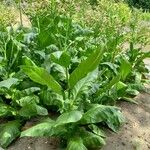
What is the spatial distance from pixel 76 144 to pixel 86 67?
0.72 meters

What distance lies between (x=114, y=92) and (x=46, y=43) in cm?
110

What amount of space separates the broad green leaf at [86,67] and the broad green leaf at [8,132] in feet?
2.18

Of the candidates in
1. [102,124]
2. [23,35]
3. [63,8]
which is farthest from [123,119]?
[63,8]

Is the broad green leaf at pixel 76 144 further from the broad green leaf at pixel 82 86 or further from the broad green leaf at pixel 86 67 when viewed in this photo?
the broad green leaf at pixel 86 67

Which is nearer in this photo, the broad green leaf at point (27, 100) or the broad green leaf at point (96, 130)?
the broad green leaf at point (96, 130)

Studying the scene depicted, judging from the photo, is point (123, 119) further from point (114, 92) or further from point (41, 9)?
point (41, 9)

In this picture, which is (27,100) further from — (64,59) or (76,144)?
(76,144)

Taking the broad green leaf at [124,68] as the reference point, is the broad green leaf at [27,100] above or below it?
below

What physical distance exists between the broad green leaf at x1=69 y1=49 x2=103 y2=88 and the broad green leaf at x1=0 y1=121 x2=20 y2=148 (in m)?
0.66

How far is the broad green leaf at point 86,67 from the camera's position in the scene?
414 centimetres

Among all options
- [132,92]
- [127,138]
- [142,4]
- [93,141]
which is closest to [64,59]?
[93,141]

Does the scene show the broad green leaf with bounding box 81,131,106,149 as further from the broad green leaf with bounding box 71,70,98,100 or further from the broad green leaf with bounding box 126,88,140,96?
the broad green leaf with bounding box 126,88,140,96

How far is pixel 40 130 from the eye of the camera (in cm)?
398

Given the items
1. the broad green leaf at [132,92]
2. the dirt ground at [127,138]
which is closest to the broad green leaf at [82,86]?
the dirt ground at [127,138]
